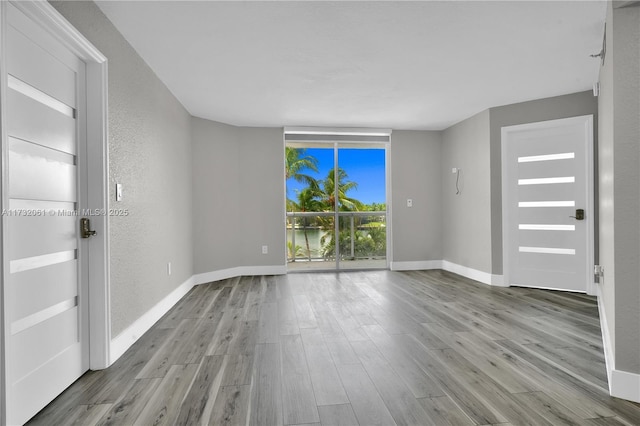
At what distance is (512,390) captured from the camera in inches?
79.9

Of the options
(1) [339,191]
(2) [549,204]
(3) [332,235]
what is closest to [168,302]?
(3) [332,235]

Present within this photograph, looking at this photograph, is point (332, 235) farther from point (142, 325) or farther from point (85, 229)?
point (85, 229)

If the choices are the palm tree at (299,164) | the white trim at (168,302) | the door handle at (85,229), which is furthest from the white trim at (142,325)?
the palm tree at (299,164)

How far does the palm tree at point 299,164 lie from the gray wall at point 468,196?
2204 millimetres

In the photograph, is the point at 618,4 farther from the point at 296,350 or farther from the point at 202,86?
the point at 202,86

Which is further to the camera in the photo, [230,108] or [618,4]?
[230,108]

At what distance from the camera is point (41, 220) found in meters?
1.92

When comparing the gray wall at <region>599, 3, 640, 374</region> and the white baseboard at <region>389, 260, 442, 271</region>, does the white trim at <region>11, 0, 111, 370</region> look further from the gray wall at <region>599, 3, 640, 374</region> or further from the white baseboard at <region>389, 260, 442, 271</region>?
the white baseboard at <region>389, 260, 442, 271</region>

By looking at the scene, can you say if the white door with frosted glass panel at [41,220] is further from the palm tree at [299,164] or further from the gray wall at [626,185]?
the palm tree at [299,164]

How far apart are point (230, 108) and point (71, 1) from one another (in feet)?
8.70

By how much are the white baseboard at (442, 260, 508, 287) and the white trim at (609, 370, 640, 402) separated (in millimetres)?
2921

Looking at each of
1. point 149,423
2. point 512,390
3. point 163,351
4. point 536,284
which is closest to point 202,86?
point 163,351

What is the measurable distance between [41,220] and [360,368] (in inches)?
78.7

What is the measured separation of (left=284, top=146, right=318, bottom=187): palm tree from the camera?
19.9 ft
